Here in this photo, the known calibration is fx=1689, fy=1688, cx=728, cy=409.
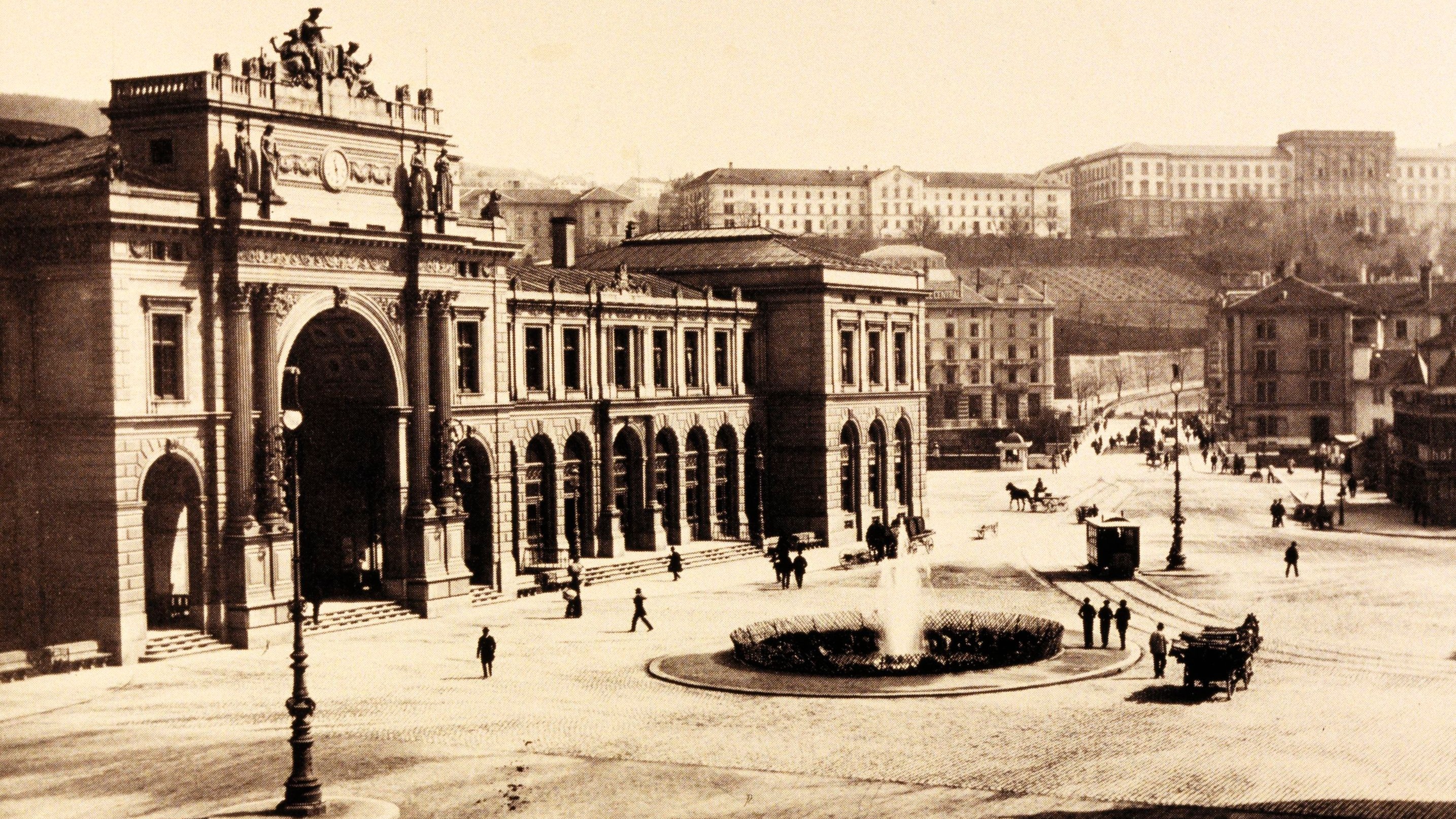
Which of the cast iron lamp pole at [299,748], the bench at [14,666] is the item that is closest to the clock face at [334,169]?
the bench at [14,666]

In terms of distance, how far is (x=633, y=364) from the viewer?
221 feet

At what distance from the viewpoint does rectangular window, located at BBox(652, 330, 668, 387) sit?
227 feet

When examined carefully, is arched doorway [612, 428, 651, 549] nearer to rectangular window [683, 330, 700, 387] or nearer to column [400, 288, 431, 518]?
rectangular window [683, 330, 700, 387]

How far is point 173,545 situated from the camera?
155 ft

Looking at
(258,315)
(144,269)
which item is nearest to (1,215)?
(144,269)

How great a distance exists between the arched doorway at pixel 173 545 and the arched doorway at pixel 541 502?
53.7ft

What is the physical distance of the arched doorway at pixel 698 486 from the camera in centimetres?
7100

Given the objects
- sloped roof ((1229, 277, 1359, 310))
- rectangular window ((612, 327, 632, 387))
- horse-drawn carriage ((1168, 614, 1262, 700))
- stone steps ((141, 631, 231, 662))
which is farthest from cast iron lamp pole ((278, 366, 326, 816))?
sloped roof ((1229, 277, 1359, 310))

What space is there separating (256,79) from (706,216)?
483ft

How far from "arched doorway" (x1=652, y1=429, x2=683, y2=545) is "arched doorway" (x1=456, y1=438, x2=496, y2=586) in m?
12.3

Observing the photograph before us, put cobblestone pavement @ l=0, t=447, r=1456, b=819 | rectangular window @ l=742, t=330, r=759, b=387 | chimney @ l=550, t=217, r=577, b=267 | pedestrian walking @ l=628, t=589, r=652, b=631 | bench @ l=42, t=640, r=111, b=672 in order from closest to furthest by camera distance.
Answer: cobblestone pavement @ l=0, t=447, r=1456, b=819, bench @ l=42, t=640, r=111, b=672, pedestrian walking @ l=628, t=589, r=652, b=631, chimney @ l=550, t=217, r=577, b=267, rectangular window @ l=742, t=330, r=759, b=387

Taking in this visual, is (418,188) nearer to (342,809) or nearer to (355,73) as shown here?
(355,73)

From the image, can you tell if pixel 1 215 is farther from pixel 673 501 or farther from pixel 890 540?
pixel 890 540

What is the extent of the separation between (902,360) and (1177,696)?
147 ft
